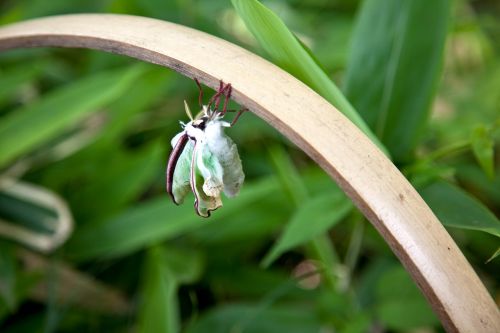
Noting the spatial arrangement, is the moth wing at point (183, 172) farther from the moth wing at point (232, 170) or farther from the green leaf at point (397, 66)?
the green leaf at point (397, 66)

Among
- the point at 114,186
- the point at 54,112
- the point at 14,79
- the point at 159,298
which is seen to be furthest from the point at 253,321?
the point at 14,79

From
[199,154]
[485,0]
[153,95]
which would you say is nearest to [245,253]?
[153,95]

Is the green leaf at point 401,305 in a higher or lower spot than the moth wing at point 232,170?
lower

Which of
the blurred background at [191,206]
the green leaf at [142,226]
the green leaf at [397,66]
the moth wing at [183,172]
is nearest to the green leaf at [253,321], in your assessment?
the blurred background at [191,206]

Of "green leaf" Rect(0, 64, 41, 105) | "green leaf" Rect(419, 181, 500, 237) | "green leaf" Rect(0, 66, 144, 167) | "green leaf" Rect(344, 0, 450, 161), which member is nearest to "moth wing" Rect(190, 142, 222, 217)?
"green leaf" Rect(419, 181, 500, 237)

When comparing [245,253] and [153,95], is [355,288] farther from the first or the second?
[153,95]

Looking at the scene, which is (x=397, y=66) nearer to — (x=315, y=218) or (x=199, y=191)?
(x=315, y=218)
